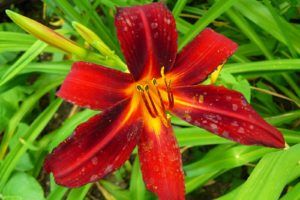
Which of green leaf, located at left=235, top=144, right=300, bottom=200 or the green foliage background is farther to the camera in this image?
the green foliage background

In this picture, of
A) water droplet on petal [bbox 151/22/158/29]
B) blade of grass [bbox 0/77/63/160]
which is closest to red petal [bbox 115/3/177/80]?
water droplet on petal [bbox 151/22/158/29]

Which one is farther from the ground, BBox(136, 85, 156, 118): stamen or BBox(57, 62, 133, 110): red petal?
BBox(57, 62, 133, 110): red petal

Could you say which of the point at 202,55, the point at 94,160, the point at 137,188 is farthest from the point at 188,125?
the point at 94,160

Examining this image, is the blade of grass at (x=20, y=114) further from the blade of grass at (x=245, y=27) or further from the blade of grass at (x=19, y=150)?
the blade of grass at (x=245, y=27)

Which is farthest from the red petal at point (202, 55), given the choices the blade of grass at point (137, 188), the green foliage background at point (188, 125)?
the blade of grass at point (137, 188)

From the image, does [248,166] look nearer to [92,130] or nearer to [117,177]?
[117,177]

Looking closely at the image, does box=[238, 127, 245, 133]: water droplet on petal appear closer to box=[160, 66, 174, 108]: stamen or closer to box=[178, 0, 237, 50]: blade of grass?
box=[160, 66, 174, 108]: stamen
